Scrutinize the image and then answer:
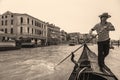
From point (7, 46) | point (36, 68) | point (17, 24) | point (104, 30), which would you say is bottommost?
point (36, 68)

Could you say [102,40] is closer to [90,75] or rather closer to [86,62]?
[86,62]

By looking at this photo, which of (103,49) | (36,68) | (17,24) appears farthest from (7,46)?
(103,49)

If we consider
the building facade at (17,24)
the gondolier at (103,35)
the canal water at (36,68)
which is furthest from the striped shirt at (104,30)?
the building facade at (17,24)

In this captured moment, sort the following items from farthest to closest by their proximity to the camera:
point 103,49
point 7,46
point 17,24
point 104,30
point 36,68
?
point 17,24, point 7,46, point 36,68, point 103,49, point 104,30

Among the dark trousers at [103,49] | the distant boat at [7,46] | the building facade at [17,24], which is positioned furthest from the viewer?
the building facade at [17,24]

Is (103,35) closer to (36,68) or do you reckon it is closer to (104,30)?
(104,30)

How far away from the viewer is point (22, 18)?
39969mm

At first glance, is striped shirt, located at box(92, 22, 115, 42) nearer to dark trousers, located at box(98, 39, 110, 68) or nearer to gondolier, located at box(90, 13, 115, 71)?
gondolier, located at box(90, 13, 115, 71)

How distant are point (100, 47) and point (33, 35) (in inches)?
1517

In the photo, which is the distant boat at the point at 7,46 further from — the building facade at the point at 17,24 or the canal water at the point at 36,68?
the canal water at the point at 36,68

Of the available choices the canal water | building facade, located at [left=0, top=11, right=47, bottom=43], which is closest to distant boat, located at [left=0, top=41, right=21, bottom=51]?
building facade, located at [left=0, top=11, right=47, bottom=43]

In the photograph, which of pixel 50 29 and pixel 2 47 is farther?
pixel 50 29

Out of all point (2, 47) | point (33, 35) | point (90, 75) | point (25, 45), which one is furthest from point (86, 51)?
point (33, 35)

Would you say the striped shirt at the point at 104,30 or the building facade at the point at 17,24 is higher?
the building facade at the point at 17,24
